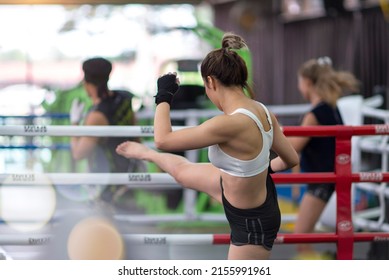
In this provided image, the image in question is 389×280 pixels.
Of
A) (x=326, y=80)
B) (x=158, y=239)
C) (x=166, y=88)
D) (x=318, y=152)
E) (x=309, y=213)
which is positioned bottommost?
(x=309, y=213)

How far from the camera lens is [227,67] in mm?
3912

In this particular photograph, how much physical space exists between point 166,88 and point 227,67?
301 millimetres

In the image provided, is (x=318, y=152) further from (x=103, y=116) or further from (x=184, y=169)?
(x=184, y=169)

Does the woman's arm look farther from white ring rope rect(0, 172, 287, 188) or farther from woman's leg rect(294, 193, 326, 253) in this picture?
woman's leg rect(294, 193, 326, 253)

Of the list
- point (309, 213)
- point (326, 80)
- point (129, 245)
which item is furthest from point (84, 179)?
point (326, 80)

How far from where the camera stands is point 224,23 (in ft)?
68.6

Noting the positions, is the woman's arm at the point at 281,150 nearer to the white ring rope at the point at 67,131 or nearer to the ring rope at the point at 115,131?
the ring rope at the point at 115,131

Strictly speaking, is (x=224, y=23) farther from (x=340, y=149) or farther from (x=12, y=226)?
(x=340, y=149)

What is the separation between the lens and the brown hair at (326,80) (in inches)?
257

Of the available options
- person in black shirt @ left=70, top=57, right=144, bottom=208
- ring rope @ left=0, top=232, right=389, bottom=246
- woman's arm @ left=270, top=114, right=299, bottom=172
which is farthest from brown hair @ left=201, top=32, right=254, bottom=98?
person in black shirt @ left=70, top=57, right=144, bottom=208

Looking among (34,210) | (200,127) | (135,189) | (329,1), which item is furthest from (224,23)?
(200,127)

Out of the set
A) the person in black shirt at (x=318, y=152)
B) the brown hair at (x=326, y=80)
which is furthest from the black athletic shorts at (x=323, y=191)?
the brown hair at (x=326, y=80)
